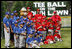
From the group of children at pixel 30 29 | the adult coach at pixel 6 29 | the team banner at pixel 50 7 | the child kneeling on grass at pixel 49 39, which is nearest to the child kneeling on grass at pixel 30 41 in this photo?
the group of children at pixel 30 29

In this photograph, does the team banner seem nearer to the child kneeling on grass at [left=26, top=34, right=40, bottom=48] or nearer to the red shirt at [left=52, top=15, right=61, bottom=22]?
the red shirt at [left=52, top=15, right=61, bottom=22]

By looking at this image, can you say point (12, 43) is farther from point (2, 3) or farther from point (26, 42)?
point (2, 3)

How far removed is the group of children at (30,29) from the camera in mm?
6137

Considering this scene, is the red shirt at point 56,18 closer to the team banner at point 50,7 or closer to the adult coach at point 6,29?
the team banner at point 50,7

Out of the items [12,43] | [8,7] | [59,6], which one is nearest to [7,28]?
[12,43]

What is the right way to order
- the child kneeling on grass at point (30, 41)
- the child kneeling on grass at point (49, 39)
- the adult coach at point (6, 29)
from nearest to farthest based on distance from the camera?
the child kneeling on grass at point (30, 41), the adult coach at point (6, 29), the child kneeling on grass at point (49, 39)

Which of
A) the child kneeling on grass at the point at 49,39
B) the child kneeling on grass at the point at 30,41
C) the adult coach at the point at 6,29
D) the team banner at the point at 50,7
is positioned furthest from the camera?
the team banner at the point at 50,7

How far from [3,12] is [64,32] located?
267cm

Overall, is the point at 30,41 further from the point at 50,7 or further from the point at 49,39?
the point at 50,7

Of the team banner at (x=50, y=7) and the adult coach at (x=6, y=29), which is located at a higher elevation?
the team banner at (x=50, y=7)

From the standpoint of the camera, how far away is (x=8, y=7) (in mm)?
7051

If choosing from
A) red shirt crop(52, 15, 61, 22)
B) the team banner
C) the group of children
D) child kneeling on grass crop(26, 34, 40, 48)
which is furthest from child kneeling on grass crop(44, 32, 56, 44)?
the team banner

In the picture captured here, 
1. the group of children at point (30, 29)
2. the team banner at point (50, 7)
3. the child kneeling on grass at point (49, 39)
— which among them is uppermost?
the team banner at point (50, 7)

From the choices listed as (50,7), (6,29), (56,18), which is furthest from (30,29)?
(50,7)
